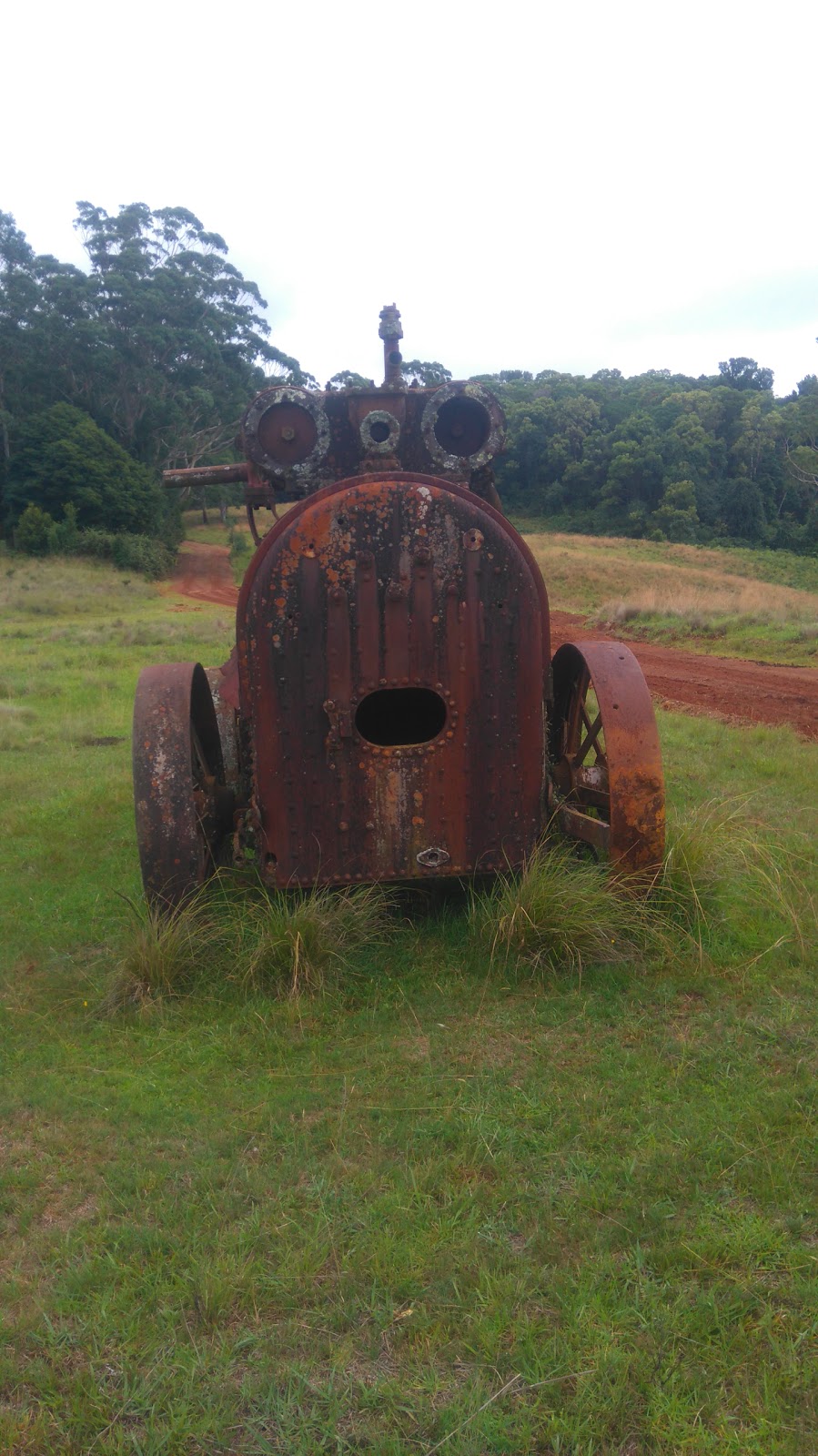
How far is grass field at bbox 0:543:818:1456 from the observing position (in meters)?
2.29

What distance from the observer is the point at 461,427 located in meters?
5.33

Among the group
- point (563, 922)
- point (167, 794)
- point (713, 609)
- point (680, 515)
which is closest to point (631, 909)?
point (563, 922)

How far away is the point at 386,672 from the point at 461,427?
1473 mm

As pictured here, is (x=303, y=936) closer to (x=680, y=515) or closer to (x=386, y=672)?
(x=386, y=672)

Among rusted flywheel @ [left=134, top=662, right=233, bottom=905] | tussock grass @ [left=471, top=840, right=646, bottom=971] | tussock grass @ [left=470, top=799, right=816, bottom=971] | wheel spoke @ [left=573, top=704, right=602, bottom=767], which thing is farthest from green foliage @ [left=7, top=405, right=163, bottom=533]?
tussock grass @ [left=471, top=840, right=646, bottom=971]

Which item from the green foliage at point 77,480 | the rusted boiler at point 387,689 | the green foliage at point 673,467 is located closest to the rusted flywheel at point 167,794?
the rusted boiler at point 387,689

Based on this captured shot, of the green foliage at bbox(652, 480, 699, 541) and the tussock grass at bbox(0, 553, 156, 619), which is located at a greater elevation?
the green foliage at bbox(652, 480, 699, 541)

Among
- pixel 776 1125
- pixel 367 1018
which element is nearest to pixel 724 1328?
pixel 776 1125

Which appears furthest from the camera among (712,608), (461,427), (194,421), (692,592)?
(194,421)

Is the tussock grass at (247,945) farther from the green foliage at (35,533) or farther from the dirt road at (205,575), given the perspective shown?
the green foliage at (35,533)

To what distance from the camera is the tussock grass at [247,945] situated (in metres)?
4.33

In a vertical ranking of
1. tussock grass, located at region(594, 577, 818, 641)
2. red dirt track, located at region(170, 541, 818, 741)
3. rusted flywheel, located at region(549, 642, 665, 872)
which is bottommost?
red dirt track, located at region(170, 541, 818, 741)

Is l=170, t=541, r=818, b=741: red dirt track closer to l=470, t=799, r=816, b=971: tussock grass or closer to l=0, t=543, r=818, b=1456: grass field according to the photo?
l=470, t=799, r=816, b=971: tussock grass

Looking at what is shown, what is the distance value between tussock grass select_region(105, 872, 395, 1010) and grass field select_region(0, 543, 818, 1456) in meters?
0.08
